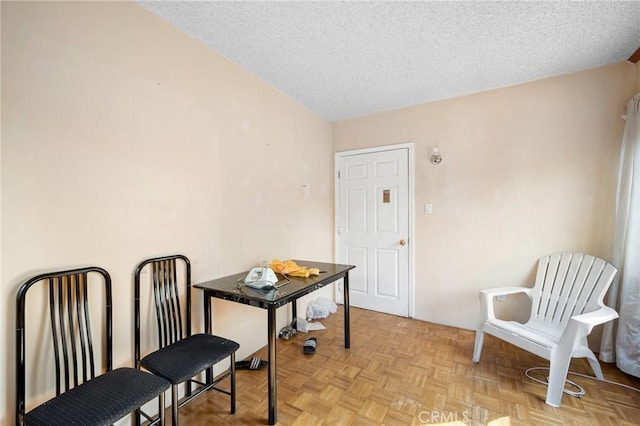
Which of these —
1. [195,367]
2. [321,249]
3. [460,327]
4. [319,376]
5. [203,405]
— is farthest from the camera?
[321,249]

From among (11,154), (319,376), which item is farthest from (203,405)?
(11,154)

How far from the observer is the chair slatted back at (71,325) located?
47.8 inches

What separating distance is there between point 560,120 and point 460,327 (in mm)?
2268

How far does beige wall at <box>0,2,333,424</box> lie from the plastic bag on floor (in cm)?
85

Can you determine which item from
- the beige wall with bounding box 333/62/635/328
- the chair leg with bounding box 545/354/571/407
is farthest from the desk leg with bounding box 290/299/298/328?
the chair leg with bounding box 545/354/571/407

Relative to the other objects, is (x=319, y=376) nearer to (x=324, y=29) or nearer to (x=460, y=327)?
(x=460, y=327)

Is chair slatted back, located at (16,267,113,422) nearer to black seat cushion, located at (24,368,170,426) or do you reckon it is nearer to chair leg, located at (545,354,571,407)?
black seat cushion, located at (24,368,170,426)

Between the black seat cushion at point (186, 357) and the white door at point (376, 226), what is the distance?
2213mm

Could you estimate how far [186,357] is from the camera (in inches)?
60.7

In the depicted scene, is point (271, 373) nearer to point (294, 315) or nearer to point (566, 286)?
point (294, 315)

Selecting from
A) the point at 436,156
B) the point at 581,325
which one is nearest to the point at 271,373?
the point at 581,325

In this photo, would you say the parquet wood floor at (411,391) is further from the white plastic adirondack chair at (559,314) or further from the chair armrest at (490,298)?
the chair armrest at (490,298)

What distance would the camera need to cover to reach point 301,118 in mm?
3242

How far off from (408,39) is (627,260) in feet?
7.70
